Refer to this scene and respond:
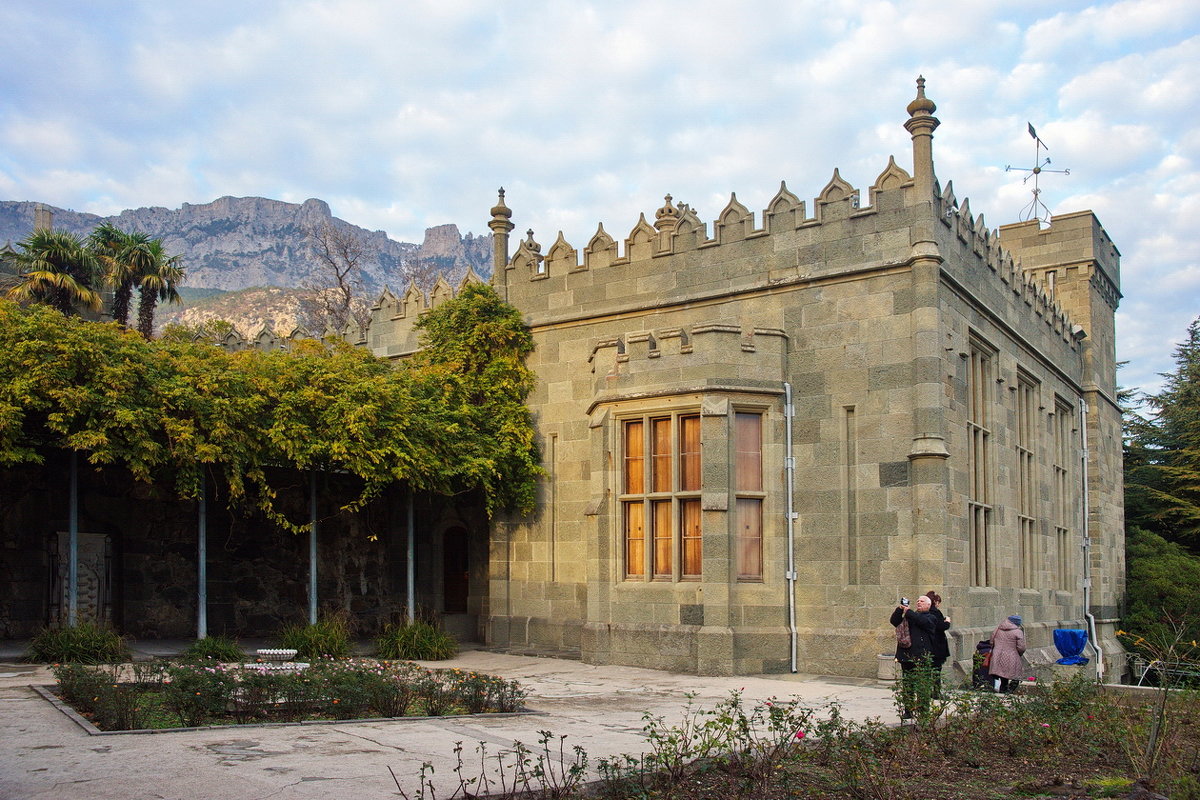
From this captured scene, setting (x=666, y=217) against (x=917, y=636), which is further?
(x=666, y=217)

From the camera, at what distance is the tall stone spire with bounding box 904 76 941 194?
1630 cm

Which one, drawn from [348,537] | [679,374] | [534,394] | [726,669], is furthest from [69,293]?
[726,669]

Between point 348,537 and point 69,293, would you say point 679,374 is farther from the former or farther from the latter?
point 69,293

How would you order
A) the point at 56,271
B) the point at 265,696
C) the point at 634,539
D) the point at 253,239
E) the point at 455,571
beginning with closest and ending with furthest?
the point at 265,696 → the point at 634,539 → the point at 455,571 → the point at 56,271 → the point at 253,239

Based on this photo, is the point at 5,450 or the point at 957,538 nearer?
the point at 5,450

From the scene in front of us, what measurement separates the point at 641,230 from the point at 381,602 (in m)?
→ 9.35

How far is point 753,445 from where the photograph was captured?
1684 centimetres

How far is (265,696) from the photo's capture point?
1048cm

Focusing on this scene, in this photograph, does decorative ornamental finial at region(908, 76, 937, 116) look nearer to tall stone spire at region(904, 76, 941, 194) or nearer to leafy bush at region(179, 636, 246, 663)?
tall stone spire at region(904, 76, 941, 194)

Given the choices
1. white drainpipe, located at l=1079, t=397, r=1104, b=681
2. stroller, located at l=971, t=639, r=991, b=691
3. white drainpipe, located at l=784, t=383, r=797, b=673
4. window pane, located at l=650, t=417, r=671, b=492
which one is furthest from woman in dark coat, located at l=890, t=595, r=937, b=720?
white drainpipe, located at l=1079, t=397, r=1104, b=681

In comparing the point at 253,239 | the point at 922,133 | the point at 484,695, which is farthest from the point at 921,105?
the point at 253,239

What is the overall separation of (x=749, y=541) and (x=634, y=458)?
7.53 ft

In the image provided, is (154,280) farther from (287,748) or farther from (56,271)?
(287,748)

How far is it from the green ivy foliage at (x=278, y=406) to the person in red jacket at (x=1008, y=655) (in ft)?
27.7
